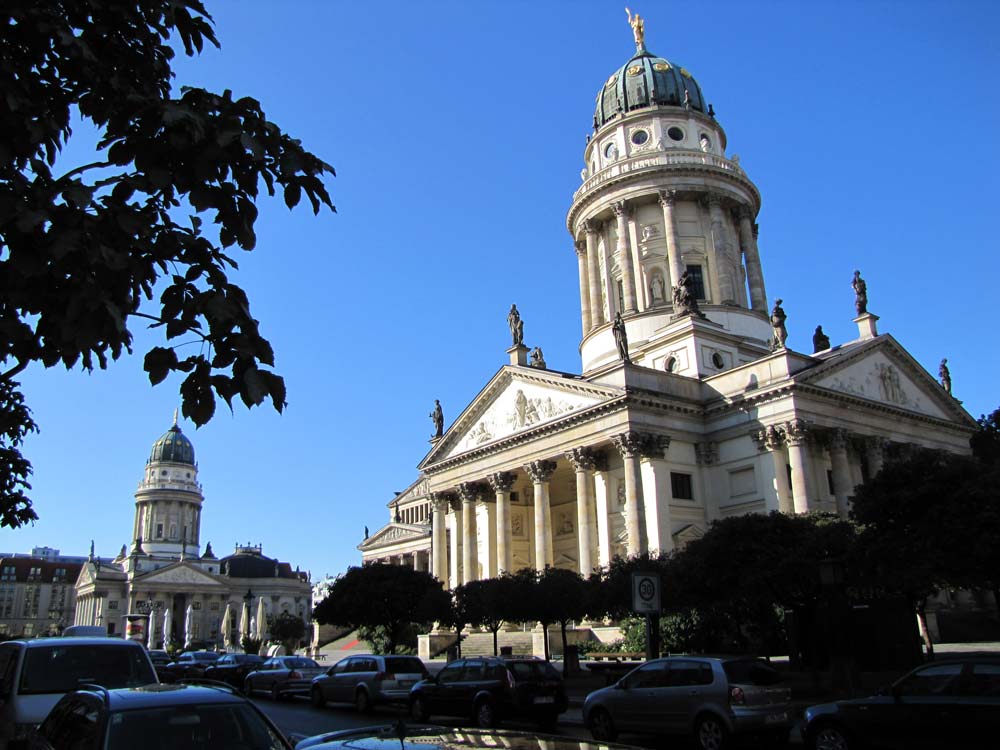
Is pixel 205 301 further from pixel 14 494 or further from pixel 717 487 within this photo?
pixel 717 487

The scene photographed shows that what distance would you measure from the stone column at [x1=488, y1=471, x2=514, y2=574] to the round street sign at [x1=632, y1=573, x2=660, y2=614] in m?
A: 27.2

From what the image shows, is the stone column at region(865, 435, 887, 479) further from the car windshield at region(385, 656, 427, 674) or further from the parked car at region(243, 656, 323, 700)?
the parked car at region(243, 656, 323, 700)

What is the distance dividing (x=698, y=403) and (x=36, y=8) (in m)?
39.0

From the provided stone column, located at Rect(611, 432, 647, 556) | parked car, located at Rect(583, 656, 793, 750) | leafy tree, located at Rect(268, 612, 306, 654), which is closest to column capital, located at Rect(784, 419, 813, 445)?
stone column, located at Rect(611, 432, 647, 556)

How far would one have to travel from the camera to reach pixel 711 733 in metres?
14.3

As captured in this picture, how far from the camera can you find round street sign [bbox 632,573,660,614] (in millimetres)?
18266

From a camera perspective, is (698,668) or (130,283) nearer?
(130,283)

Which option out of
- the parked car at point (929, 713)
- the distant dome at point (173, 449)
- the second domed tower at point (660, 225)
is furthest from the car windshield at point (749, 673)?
the distant dome at point (173, 449)

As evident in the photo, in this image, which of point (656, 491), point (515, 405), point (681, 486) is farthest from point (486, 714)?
point (515, 405)

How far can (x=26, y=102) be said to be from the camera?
5.27 metres

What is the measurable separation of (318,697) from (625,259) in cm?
3708

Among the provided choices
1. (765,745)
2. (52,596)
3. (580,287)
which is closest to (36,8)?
(765,745)

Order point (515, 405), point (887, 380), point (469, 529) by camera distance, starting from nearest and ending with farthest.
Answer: point (887, 380), point (515, 405), point (469, 529)

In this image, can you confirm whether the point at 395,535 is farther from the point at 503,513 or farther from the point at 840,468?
the point at 840,468
